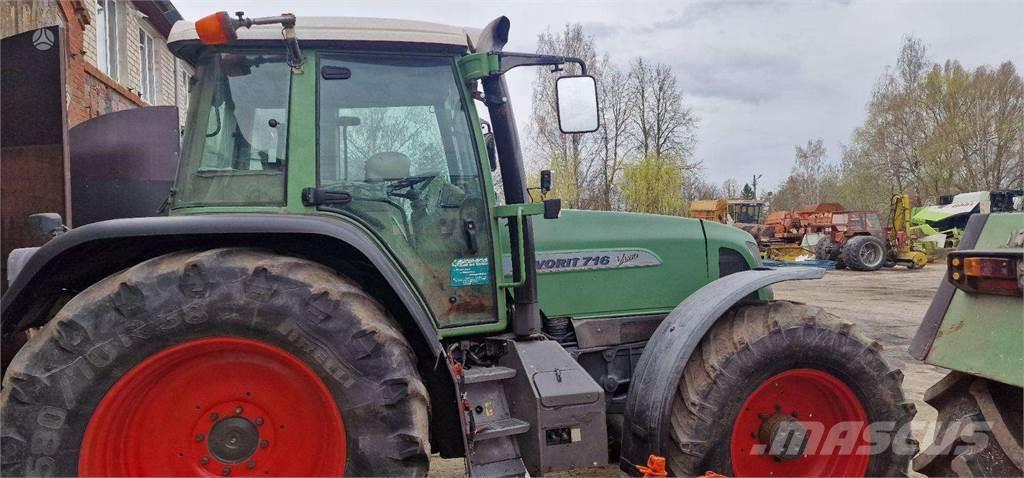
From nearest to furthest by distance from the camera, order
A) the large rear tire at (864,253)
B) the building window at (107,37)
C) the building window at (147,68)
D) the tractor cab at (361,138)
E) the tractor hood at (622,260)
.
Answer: the tractor cab at (361,138) → the tractor hood at (622,260) → the building window at (107,37) → the building window at (147,68) → the large rear tire at (864,253)

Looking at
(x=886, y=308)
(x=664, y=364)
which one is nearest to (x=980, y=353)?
(x=664, y=364)

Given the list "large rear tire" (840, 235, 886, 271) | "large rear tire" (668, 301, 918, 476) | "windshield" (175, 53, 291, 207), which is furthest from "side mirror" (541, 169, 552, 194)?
"large rear tire" (840, 235, 886, 271)

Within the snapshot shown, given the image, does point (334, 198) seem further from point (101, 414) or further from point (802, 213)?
point (802, 213)

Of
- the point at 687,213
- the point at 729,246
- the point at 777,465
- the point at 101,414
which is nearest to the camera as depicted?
the point at 101,414

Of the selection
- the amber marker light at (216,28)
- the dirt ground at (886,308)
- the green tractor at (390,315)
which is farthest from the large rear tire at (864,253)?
the amber marker light at (216,28)

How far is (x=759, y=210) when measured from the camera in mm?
29125

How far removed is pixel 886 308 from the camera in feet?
40.9

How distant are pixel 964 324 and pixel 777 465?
A: 1.21 metres

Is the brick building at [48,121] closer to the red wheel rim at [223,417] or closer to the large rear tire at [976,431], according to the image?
the red wheel rim at [223,417]

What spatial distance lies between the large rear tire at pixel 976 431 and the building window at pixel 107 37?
31.9 ft

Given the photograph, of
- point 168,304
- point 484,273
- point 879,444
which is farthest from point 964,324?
point 168,304

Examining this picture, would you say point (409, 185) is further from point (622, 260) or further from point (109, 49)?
point (109, 49)

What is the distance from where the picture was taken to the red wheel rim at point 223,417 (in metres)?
2.39

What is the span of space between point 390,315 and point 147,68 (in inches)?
429
